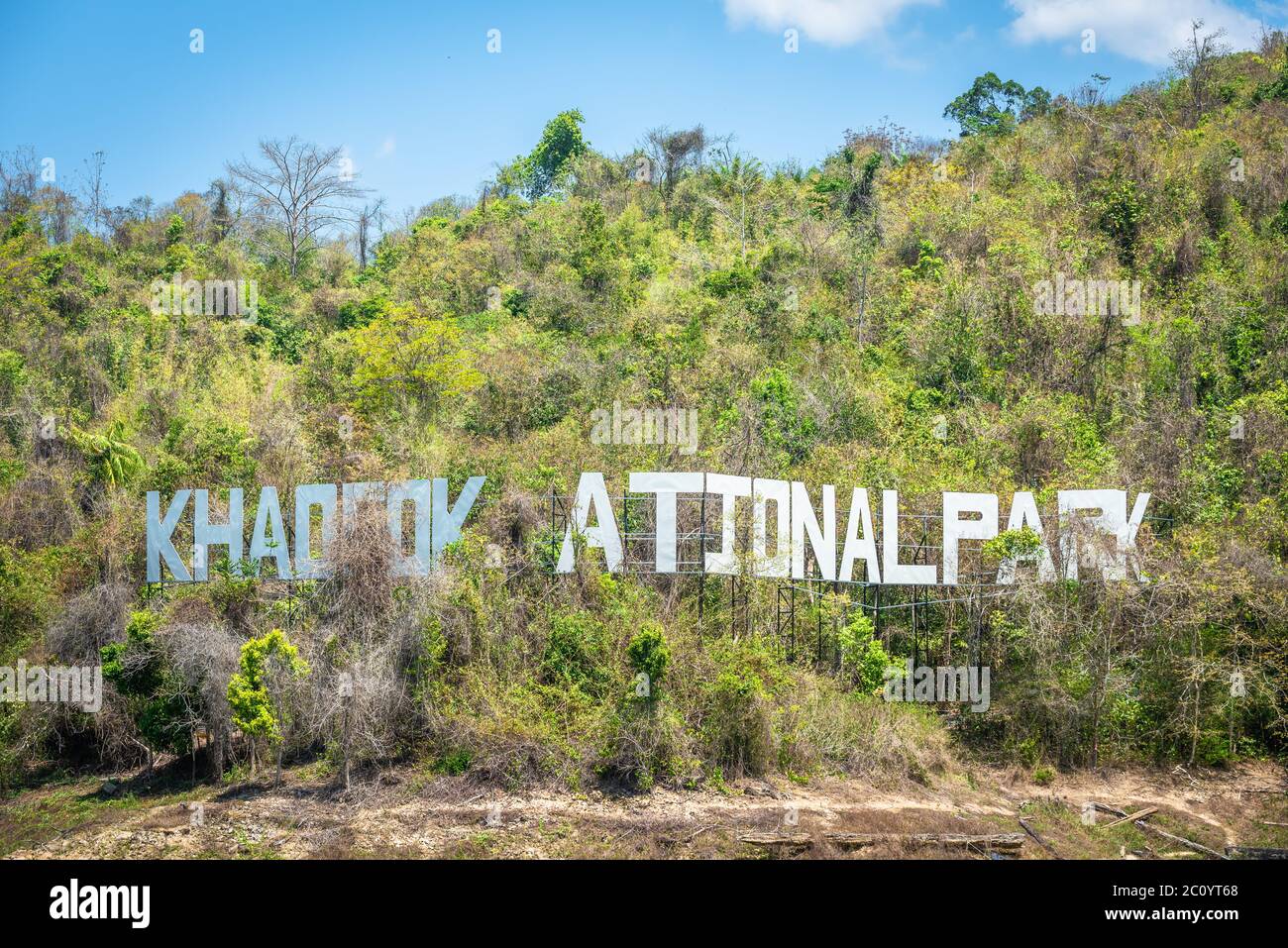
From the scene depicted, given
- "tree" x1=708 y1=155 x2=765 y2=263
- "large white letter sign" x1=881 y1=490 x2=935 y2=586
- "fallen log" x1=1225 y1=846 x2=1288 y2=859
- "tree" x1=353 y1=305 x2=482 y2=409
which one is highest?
"tree" x1=708 y1=155 x2=765 y2=263

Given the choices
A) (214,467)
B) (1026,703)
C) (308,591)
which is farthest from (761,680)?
(214,467)

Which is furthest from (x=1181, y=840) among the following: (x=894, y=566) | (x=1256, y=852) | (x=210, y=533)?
(x=210, y=533)

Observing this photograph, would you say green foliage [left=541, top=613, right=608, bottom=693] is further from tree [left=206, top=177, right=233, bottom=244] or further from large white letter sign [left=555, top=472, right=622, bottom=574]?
tree [left=206, top=177, right=233, bottom=244]

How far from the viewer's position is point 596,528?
23.3 m

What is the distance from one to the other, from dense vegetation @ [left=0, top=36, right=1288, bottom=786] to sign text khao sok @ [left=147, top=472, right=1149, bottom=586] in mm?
616

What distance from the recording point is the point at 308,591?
23438mm

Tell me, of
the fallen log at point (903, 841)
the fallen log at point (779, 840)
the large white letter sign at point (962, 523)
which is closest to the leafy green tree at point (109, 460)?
the fallen log at point (779, 840)

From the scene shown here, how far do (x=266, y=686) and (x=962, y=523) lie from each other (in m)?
14.3

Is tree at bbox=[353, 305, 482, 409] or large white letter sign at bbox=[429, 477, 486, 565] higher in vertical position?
tree at bbox=[353, 305, 482, 409]

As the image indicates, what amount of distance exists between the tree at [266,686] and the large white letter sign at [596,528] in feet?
18.3

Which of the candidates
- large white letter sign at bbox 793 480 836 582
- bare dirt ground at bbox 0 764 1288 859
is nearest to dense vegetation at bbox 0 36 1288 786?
bare dirt ground at bbox 0 764 1288 859

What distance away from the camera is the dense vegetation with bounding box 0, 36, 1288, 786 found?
21.7 meters

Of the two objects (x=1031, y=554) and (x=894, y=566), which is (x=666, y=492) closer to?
(x=894, y=566)

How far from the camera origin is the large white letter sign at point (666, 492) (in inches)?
896
